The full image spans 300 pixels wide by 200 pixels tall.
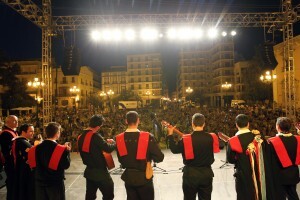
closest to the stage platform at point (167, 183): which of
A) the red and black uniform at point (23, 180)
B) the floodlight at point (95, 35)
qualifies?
the red and black uniform at point (23, 180)

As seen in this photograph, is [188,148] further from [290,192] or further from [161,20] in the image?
[161,20]

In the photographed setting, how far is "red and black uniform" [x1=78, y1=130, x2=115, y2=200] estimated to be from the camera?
12.6 feet

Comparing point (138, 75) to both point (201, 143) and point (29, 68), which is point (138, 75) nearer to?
point (29, 68)

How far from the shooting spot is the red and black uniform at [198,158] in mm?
3580

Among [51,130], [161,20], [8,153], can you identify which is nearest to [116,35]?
[161,20]

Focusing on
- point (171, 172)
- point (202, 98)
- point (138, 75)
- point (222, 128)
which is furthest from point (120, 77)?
point (171, 172)

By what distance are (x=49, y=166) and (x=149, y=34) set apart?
953cm

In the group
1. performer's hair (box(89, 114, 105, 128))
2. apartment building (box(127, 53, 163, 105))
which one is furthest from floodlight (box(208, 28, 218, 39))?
apartment building (box(127, 53, 163, 105))

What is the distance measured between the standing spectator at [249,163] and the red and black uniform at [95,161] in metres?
1.76

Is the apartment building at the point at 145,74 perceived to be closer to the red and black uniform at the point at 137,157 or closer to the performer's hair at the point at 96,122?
the performer's hair at the point at 96,122

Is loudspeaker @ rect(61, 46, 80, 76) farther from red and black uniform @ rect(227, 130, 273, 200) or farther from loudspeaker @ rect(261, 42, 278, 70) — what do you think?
red and black uniform @ rect(227, 130, 273, 200)

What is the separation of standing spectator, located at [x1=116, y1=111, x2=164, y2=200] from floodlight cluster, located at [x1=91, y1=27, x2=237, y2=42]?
363 inches

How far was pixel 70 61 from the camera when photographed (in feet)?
36.9

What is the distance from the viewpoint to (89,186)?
3.96m
